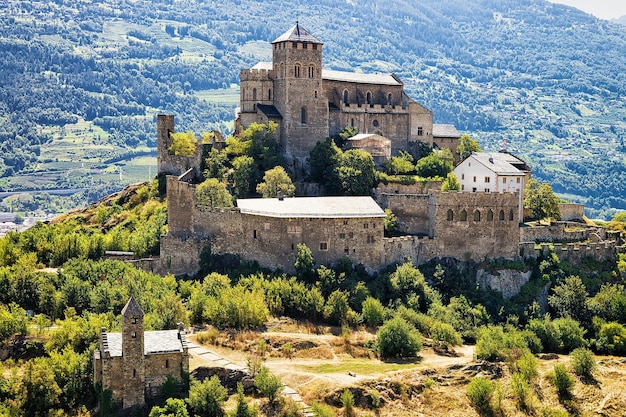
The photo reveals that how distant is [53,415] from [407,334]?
22.7m

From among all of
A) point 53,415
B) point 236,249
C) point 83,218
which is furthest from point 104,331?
point 83,218

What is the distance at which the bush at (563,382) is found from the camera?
60219mm

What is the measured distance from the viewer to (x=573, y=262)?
77938 mm

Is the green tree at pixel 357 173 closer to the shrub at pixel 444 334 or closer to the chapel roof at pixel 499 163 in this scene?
the chapel roof at pixel 499 163

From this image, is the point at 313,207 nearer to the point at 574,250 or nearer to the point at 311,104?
the point at 311,104

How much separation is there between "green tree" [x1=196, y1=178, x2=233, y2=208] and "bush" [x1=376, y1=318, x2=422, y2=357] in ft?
59.7

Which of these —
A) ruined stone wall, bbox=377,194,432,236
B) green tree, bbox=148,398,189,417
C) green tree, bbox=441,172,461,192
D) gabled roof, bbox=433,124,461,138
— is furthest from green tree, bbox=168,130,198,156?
green tree, bbox=148,398,189,417

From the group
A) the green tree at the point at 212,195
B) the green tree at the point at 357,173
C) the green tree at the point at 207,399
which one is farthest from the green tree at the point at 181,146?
the green tree at the point at 207,399

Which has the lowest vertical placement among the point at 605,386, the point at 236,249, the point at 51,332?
the point at 605,386

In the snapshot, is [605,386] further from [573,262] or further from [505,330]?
[573,262]

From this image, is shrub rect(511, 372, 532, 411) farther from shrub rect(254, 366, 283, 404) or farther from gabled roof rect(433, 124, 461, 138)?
gabled roof rect(433, 124, 461, 138)

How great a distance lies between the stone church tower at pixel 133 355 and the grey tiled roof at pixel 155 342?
623 millimetres

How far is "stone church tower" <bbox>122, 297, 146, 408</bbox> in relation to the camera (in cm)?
5069

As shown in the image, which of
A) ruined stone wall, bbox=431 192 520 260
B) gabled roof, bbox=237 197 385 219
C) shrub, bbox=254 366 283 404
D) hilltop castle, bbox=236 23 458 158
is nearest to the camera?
shrub, bbox=254 366 283 404
